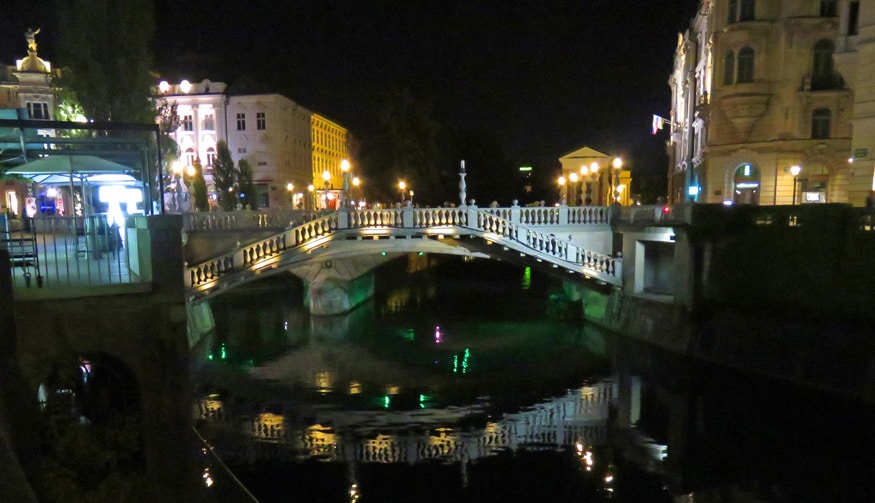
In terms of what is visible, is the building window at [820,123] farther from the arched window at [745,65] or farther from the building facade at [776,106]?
the arched window at [745,65]

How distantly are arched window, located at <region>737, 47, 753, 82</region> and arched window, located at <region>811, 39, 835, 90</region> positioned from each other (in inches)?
114

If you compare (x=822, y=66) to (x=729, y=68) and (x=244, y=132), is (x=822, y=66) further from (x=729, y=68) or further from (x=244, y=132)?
(x=244, y=132)

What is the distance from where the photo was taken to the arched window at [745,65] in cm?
2973

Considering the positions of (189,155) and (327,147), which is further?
(327,147)

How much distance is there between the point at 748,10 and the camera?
97.0 feet

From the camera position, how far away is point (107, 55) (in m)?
24.3

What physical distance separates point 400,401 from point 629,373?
8095 mm

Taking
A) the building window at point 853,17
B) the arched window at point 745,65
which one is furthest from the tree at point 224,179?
the building window at point 853,17

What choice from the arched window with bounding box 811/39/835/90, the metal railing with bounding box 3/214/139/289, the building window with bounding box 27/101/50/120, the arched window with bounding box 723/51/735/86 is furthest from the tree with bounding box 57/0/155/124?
the arched window with bounding box 811/39/835/90

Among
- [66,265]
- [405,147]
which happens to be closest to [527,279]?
[405,147]

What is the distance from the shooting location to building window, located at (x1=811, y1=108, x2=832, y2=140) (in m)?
29.1

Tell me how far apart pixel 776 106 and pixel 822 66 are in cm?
277

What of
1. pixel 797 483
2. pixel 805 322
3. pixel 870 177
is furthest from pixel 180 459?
pixel 870 177

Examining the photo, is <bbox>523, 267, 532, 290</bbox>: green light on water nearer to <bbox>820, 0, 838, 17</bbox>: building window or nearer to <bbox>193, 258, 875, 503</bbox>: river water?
<bbox>193, 258, 875, 503</bbox>: river water
